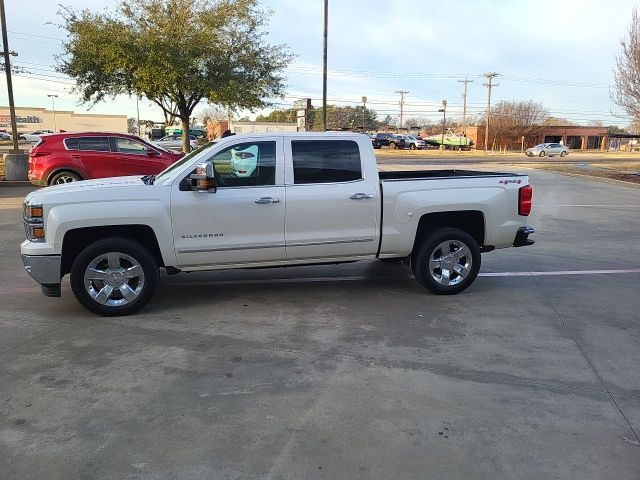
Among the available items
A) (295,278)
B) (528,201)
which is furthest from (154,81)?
(528,201)

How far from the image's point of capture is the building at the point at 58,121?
96312 millimetres

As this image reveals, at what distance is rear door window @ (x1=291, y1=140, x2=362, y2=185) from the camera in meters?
5.93

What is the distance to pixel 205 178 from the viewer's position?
5.45 meters

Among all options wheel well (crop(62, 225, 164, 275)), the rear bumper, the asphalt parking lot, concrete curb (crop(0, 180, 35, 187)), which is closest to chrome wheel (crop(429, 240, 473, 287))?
the asphalt parking lot

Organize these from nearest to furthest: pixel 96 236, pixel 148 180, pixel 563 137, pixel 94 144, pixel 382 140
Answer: pixel 96 236
pixel 148 180
pixel 94 144
pixel 382 140
pixel 563 137

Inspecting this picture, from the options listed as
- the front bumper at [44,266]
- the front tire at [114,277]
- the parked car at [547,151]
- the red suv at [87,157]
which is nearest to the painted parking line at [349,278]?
the front tire at [114,277]

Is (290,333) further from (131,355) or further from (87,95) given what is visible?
(87,95)

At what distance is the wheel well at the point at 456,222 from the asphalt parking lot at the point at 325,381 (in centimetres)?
68

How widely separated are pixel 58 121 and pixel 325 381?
11045 centimetres

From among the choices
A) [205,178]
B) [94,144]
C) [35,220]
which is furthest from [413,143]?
[35,220]

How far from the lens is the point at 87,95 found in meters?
21.5

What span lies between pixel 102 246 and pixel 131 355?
133 centimetres

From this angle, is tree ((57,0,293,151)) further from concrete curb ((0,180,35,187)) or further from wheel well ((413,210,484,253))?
wheel well ((413,210,484,253))

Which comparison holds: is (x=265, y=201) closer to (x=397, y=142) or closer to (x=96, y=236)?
(x=96, y=236)
